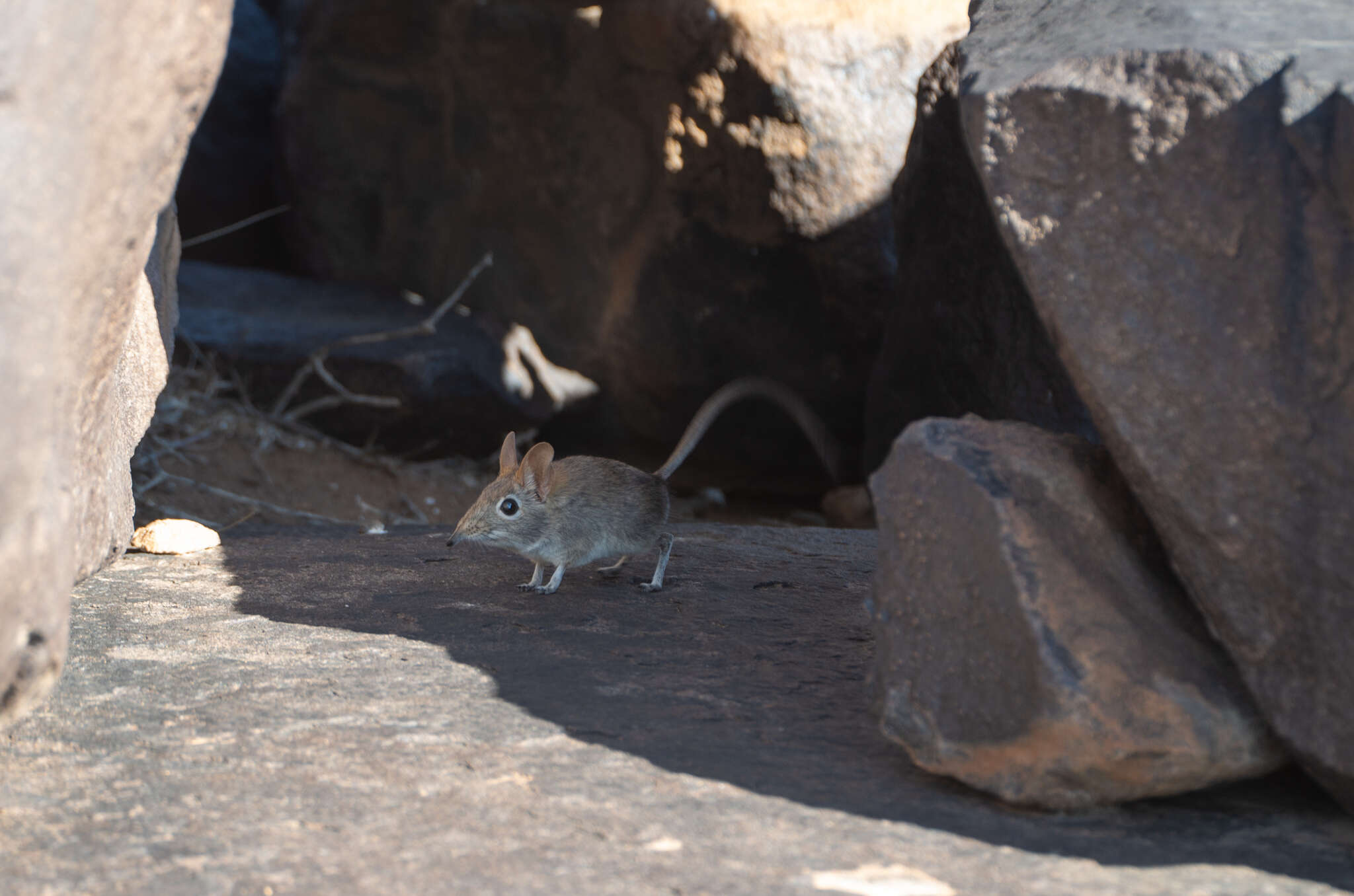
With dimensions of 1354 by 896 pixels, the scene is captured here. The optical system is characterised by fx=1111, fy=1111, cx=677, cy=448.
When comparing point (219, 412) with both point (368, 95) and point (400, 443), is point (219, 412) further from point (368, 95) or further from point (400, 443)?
point (368, 95)

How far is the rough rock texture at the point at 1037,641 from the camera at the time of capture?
2.22 meters

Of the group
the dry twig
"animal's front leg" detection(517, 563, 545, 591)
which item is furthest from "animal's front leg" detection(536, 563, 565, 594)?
the dry twig

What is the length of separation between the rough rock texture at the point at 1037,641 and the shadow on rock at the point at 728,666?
0.38 feet

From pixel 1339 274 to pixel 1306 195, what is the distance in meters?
0.17

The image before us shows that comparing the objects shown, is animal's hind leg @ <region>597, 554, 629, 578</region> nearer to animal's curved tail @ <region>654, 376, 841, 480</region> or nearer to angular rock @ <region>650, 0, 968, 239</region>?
animal's curved tail @ <region>654, 376, 841, 480</region>

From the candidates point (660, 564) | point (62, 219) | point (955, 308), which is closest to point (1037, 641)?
point (62, 219)

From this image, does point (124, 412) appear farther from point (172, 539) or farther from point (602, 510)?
point (602, 510)

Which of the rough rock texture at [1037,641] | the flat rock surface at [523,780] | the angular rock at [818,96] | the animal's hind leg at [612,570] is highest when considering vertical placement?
the angular rock at [818,96]

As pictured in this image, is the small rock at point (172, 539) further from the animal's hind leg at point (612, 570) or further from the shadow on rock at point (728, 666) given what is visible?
the animal's hind leg at point (612, 570)

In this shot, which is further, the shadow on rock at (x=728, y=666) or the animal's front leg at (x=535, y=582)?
the animal's front leg at (x=535, y=582)

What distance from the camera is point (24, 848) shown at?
2.02 m

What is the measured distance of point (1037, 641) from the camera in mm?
2240

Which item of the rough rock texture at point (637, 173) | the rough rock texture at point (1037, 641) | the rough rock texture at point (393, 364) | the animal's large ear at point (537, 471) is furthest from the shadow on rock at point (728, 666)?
the rough rock texture at point (393, 364)

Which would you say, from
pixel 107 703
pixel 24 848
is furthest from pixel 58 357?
pixel 107 703
